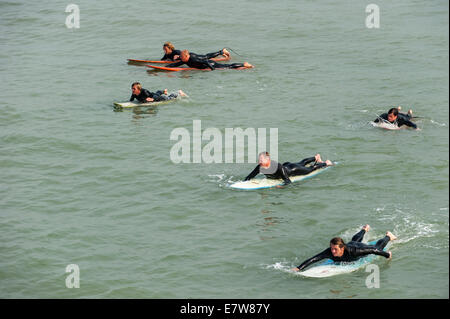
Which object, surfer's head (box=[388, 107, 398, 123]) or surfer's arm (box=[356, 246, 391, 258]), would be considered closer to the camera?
surfer's arm (box=[356, 246, 391, 258])

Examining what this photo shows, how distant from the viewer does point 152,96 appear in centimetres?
2942

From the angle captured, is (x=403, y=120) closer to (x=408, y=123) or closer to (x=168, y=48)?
(x=408, y=123)

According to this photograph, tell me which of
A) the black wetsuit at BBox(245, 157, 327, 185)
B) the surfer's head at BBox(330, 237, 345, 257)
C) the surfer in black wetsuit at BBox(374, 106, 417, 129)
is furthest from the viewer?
the surfer in black wetsuit at BBox(374, 106, 417, 129)

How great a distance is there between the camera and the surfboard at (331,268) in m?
17.1

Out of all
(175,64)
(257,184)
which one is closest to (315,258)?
(257,184)

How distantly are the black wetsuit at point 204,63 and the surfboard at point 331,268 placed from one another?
57.3 feet

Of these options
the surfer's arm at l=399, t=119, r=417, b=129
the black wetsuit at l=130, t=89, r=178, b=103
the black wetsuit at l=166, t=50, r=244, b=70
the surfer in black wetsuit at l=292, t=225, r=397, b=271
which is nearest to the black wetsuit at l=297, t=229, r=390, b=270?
the surfer in black wetsuit at l=292, t=225, r=397, b=271

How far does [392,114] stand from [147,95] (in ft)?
33.0

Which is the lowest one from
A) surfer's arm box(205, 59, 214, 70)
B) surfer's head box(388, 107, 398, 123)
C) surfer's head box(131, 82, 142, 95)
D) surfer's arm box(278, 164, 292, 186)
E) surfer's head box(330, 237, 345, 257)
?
surfer's head box(330, 237, 345, 257)

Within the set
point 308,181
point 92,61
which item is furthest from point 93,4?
point 308,181

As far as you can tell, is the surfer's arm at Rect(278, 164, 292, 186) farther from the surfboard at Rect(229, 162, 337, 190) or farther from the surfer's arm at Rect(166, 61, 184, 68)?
the surfer's arm at Rect(166, 61, 184, 68)

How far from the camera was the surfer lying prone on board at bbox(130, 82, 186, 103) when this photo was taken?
2866 centimetres

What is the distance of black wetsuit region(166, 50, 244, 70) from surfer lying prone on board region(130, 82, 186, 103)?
384 centimetres

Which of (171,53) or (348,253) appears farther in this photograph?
(171,53)
